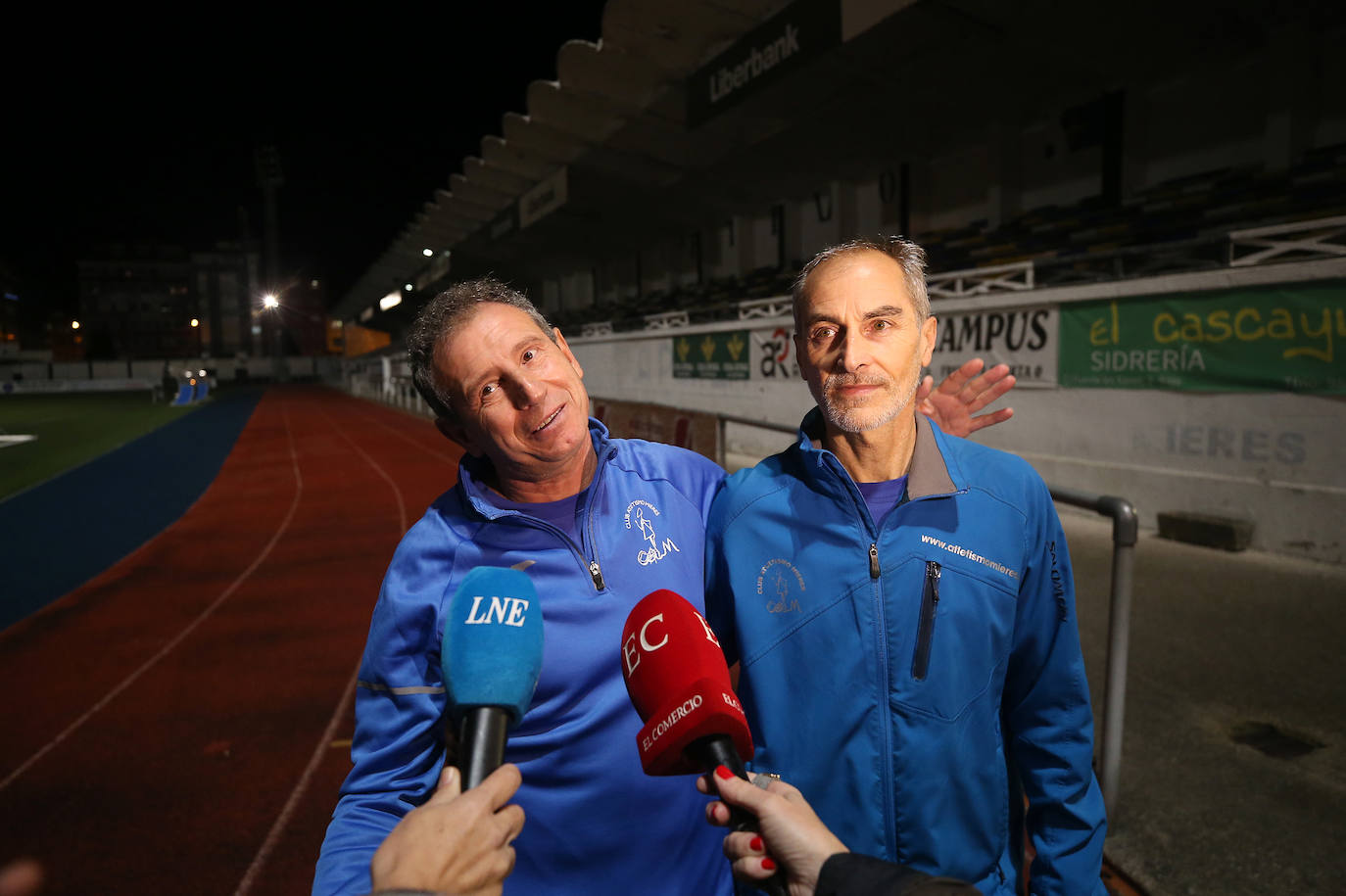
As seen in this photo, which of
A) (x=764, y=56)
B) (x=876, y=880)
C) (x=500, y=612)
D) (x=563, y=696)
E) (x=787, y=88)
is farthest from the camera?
(x=787, y=88)

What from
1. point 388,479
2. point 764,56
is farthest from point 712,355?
point 388,479

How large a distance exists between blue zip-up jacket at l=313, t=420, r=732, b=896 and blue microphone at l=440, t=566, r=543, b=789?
286 millimetres

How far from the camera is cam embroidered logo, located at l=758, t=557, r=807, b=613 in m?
1.59

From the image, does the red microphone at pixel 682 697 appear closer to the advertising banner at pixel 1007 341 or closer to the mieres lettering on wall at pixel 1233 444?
the mieres lettering on wall at pixel 1233 444

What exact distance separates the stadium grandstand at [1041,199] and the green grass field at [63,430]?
1336 cm

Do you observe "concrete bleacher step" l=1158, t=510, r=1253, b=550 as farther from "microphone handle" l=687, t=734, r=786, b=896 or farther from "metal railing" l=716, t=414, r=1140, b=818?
"microphone handle" l=687, t=734, r=786, b=896

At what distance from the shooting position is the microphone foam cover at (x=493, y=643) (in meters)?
1.09

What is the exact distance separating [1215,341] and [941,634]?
806cm

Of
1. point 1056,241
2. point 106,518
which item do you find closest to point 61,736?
point 106,518

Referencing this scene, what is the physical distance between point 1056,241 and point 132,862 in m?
14.6

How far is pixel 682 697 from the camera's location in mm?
1104

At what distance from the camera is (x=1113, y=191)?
12.9 metres

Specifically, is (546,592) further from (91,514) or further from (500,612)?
(91,514)

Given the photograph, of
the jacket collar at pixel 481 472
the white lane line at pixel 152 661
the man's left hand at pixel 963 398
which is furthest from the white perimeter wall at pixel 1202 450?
the jacket collar at pixel 481 472
